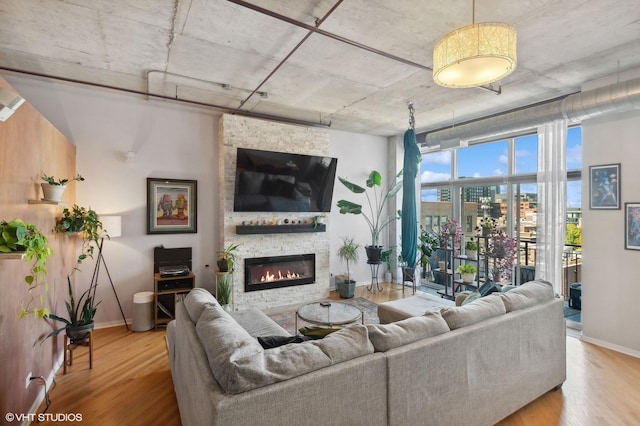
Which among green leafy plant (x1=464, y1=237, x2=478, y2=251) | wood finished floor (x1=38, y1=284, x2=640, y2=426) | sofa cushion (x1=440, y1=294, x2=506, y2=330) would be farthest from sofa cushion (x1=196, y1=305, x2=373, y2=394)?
green leafy plant (x1=464, y1=237, x2=478, y2=251)

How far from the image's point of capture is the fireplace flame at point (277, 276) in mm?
5324

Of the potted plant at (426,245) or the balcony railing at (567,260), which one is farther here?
the potted plant at (426,245)

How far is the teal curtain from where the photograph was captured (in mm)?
4305

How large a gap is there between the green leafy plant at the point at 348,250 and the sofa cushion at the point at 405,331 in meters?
4.14

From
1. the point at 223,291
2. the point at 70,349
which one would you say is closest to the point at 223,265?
the point at 223,291

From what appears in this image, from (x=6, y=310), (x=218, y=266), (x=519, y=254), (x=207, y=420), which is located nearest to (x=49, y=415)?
(x=6, y=310)

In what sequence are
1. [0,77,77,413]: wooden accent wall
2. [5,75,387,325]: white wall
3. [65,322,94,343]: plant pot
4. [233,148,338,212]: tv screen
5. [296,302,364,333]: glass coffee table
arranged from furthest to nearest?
[233,148,338,212]: tv screen → [5,75,387,325]: white wall → [296,302,364,333]: glass coffee table → [65,322,94,343]: plant pot → [0,77,77,413]: wooden accent wall

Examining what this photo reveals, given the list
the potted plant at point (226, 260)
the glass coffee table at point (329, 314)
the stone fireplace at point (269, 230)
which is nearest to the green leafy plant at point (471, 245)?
the stone fireplace at point (269, 230)

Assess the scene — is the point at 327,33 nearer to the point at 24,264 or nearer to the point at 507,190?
the point at 24,264

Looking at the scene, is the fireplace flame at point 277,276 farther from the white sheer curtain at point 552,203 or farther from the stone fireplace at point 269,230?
the white sheer curtain at point 552,203

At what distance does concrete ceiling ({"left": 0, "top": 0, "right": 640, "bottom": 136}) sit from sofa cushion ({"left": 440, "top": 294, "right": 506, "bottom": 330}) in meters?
2.30

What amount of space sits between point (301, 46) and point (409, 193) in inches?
95.4

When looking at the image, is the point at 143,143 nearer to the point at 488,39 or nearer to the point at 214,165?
the point at 214,165

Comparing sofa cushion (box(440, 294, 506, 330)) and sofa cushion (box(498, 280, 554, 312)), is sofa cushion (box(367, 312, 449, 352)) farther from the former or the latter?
sofa cushion (box(498, 280, 554, 312))
